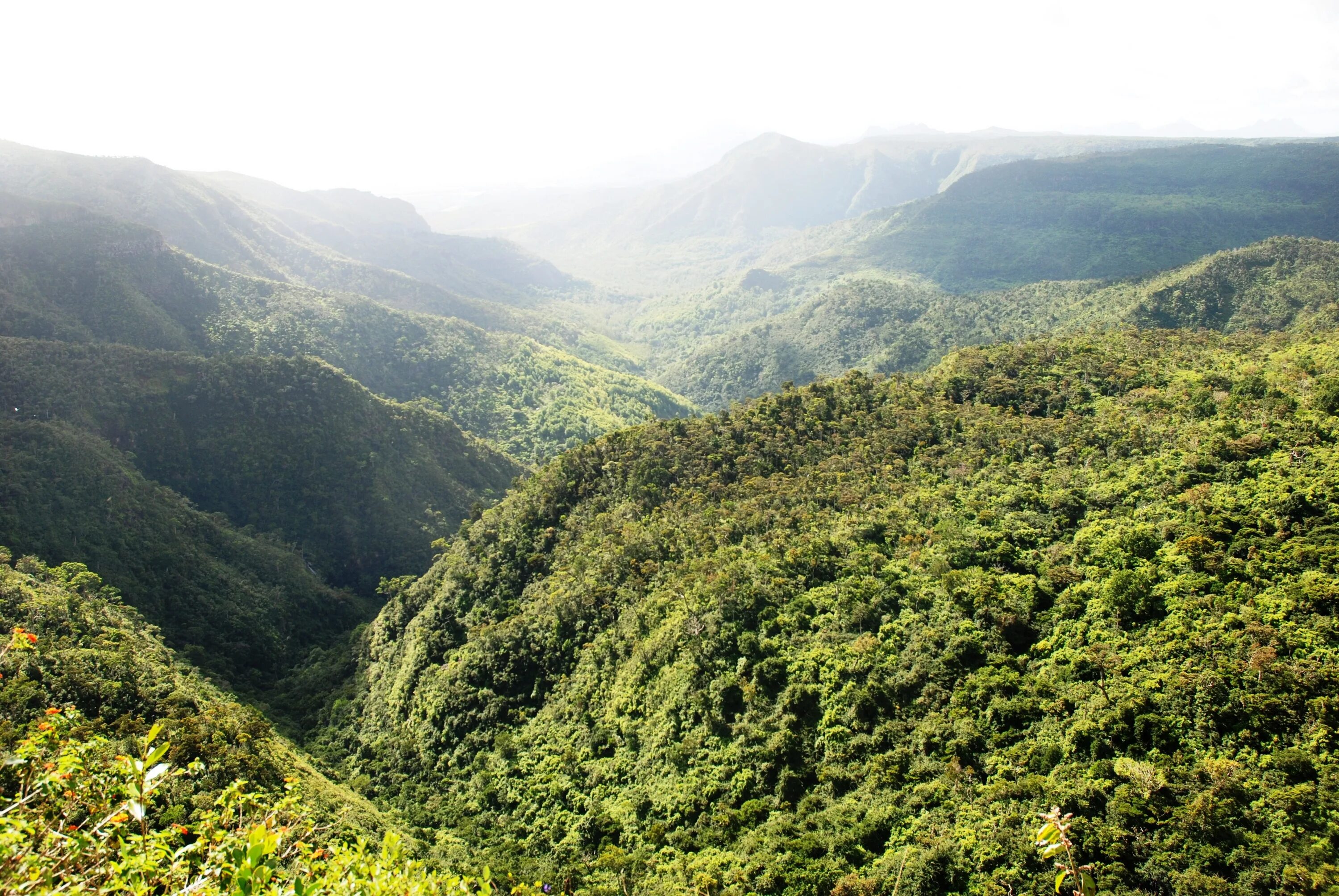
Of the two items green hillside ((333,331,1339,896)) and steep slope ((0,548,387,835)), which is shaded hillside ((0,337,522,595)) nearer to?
green hillside ((333,331,1339,896))

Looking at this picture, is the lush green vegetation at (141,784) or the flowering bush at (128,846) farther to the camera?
the lush green vegetation at (141,784)

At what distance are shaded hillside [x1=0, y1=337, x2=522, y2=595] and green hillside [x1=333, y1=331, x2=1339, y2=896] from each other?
2738 centimetres

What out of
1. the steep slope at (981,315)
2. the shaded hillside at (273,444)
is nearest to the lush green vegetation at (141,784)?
the shaded hillside at (273,444)

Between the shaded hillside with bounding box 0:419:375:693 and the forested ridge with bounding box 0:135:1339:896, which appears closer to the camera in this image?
the forested ridge with bounding box 0:135:1339:896

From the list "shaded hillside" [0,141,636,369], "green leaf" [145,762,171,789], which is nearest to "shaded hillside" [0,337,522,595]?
"shaded hillside" [0,141,636,369]

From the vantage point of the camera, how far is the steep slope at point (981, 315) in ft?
297

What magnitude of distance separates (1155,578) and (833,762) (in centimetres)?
1468

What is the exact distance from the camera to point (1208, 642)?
22.2 metres

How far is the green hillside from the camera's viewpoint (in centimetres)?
1981

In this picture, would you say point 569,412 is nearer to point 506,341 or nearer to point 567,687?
point 506,341

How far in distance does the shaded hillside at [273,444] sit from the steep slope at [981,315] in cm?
6644

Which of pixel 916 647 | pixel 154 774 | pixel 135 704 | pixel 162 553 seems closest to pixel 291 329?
pixel 162 553

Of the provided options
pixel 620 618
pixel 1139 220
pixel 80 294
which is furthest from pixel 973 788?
pixel 1139 220

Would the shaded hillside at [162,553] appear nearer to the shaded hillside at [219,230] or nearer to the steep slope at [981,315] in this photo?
the steep slope at [981,315]
